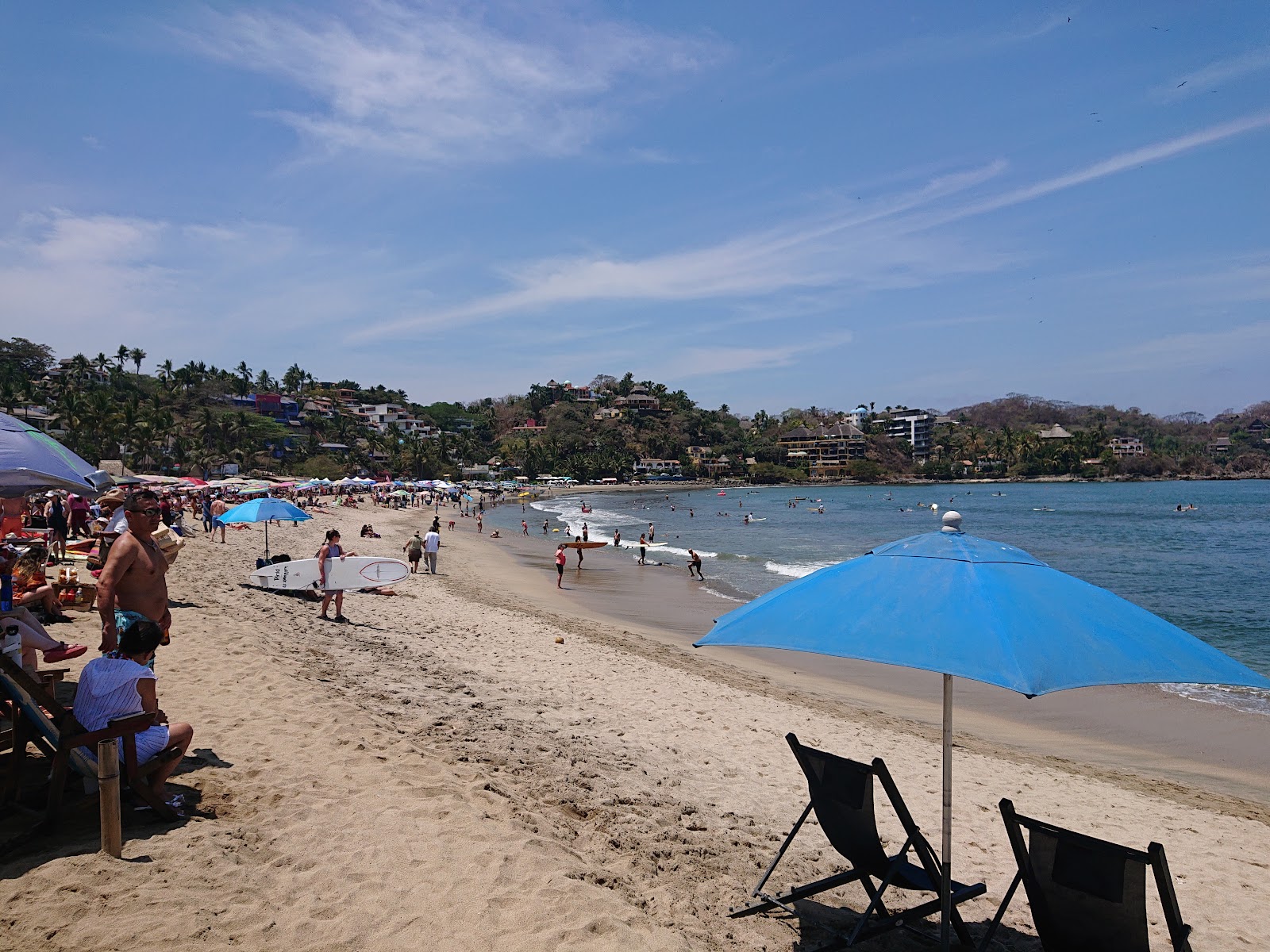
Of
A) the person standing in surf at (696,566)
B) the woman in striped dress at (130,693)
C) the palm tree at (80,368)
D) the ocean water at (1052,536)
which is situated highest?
the palm tree at (80,368)

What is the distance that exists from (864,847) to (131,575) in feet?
16.0

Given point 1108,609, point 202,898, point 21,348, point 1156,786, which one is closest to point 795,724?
point 1156,786

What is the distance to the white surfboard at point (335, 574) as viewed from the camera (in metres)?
12.7

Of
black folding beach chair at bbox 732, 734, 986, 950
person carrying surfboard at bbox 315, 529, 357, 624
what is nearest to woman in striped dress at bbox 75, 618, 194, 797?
black folding beach chair at bbox 732, 734, 986, 950

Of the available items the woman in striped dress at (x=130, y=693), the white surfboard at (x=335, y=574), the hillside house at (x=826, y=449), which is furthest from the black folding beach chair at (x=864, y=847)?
the hillside house at (x=826, y=449)

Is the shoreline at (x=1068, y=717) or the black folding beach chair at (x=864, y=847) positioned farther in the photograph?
the shoreline at (x=1068, y=717)

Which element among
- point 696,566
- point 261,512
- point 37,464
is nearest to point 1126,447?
point 696,566

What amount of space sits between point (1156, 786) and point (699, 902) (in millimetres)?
6170

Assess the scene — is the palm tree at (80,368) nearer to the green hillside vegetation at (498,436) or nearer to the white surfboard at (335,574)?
the green hillside vegetation at (498,436)

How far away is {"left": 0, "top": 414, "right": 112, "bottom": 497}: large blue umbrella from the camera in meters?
4.79

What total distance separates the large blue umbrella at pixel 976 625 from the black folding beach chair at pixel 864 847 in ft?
0.62

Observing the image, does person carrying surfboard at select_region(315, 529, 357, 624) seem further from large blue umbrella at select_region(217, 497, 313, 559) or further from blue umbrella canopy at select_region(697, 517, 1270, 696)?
blue umbrella canopy at select_region(697, 517, 1270, 696)

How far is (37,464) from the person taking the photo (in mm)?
4918

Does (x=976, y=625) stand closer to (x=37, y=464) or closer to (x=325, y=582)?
(x=37, y=464)
